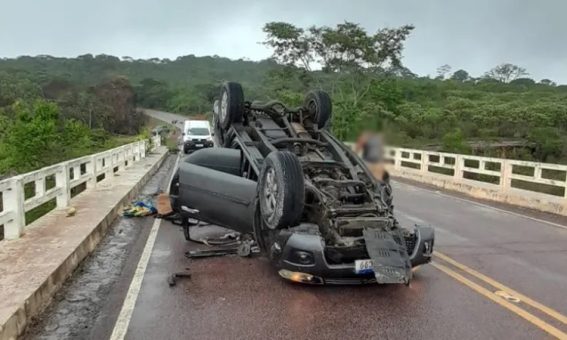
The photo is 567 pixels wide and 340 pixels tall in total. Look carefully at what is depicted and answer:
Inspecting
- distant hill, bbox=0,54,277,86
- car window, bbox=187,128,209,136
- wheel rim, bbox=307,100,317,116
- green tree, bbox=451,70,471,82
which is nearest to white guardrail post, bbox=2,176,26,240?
wheel rim, bbox=307,100,317,116

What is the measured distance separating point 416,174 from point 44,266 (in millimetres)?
16119

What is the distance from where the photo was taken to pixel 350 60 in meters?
37.5

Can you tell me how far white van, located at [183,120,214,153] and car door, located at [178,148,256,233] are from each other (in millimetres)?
24936

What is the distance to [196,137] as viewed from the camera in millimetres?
33250

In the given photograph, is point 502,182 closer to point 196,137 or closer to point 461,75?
point 196,137

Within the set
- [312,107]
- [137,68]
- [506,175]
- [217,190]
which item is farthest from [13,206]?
[137,68]

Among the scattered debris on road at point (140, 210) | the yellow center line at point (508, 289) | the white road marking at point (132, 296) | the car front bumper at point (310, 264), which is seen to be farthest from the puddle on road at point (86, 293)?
the yellow center line at point (508, 289)

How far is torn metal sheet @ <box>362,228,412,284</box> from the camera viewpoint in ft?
16.9

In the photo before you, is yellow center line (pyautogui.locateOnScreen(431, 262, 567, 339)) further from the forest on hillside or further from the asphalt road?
the forest on hillside

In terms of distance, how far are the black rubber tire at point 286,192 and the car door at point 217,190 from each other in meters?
0.61

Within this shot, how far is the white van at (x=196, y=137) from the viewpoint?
32.8 metres

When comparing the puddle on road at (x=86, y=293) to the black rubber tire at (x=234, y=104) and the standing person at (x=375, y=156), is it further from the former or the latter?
the standing person at (x=375, y=156)

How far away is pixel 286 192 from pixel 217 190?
1.51m

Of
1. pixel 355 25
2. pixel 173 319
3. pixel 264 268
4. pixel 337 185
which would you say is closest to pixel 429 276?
pixel 337 185
